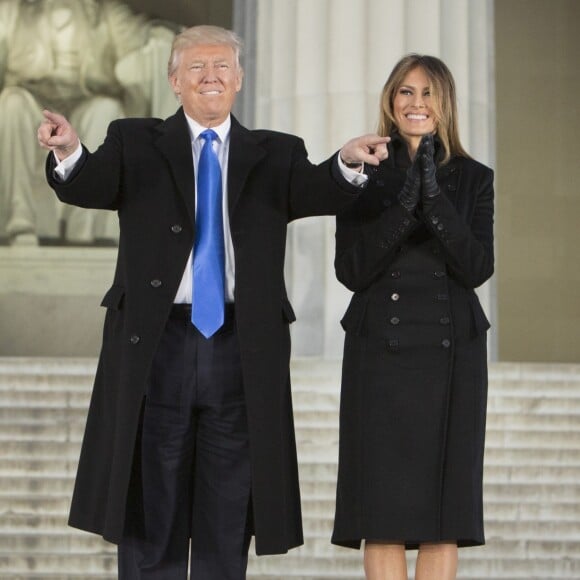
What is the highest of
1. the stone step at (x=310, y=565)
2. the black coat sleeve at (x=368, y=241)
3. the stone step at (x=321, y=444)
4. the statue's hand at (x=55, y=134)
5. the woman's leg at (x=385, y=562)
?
the statue's hand at (x=55, y=134)

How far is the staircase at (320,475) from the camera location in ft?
18.4

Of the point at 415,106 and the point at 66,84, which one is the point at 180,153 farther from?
the point at 66,84

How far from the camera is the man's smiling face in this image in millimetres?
3518

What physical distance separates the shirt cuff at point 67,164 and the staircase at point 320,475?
2611 mm

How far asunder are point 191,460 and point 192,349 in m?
0.31

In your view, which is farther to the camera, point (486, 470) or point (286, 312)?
point (486, 470)

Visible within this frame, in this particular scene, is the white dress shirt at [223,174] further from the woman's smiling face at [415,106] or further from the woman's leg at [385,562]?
the woman's leg at [385,562]

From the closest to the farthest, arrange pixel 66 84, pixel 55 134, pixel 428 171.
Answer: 1. pixel 55 134
2. pixel 428 171
3. pixel 66 84

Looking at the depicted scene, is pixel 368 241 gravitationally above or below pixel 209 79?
below

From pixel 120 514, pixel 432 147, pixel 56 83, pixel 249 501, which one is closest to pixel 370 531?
pixel 249 501

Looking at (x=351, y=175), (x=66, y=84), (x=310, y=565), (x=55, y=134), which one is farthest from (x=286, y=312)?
(x=66, y=84)

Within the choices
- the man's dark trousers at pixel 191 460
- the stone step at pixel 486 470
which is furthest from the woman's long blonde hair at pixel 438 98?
the stone step at pixel 486 470

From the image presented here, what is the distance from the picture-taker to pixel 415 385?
3.93m

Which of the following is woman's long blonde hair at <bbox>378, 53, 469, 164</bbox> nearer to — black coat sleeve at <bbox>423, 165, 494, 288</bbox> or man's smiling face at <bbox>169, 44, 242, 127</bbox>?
black coat sleeve at <bbox>423, 165, 494, 288</bbox>
